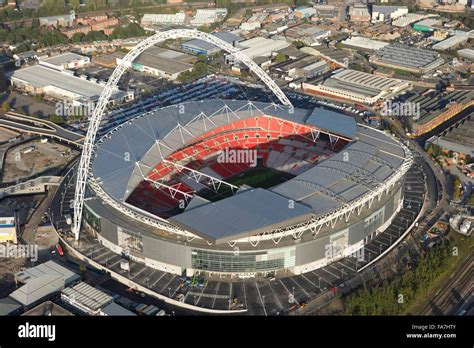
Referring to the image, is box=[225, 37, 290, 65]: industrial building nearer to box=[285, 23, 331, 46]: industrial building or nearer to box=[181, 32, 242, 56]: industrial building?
box=[181, 32, 242, 56]: industrial building

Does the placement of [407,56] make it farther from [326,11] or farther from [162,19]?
[162,19]

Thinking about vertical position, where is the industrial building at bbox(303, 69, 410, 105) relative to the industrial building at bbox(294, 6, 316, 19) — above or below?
below

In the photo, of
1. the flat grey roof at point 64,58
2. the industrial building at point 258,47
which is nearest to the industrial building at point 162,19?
the industrial building at point 258,47

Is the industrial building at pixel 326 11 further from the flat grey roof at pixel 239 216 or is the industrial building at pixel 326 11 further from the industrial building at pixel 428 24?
the flat grey roof at pixel 239 216

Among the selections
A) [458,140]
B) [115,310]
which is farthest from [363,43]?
[115,310]

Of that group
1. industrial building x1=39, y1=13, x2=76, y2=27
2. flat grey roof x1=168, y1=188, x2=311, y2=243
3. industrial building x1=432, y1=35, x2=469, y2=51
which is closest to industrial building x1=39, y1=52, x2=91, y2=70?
industrial building x1=39, y1=13, x2=76, y2=27
